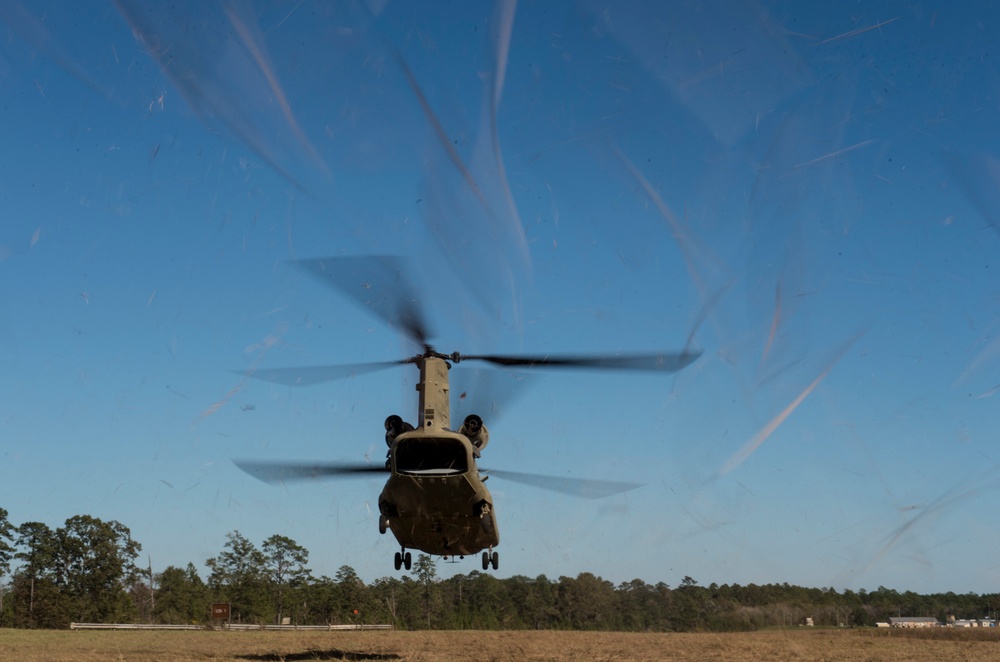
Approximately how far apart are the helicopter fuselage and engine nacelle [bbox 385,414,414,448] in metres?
0.80

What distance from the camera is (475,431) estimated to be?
92.4 ft

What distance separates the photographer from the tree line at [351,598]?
9788cm

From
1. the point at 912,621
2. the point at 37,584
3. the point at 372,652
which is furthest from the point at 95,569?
the point at 912,621

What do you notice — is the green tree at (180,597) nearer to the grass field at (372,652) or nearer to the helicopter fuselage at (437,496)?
the grass field at (372,652)

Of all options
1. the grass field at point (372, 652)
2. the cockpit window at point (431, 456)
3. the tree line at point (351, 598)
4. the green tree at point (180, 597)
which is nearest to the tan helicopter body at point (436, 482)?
the cockpit window at point (431, 456)

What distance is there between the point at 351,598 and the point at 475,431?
98.7 metres

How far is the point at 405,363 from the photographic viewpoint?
29641 millimetres

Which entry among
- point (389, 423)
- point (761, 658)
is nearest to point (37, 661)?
point (389, 423)

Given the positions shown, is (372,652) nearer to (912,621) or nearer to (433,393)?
(433,393)

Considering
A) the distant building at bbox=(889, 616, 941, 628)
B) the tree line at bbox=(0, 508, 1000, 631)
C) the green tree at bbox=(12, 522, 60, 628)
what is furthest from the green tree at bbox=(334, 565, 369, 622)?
the distant building at bbox=(889, 616, 941, 628)

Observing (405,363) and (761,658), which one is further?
(761,658)

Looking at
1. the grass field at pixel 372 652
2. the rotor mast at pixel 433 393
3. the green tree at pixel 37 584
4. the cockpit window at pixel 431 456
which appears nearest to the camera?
the cockpit window at pixel 431 456

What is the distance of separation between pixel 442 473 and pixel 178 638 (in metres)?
45.8

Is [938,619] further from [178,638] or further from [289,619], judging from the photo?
[178,638]
